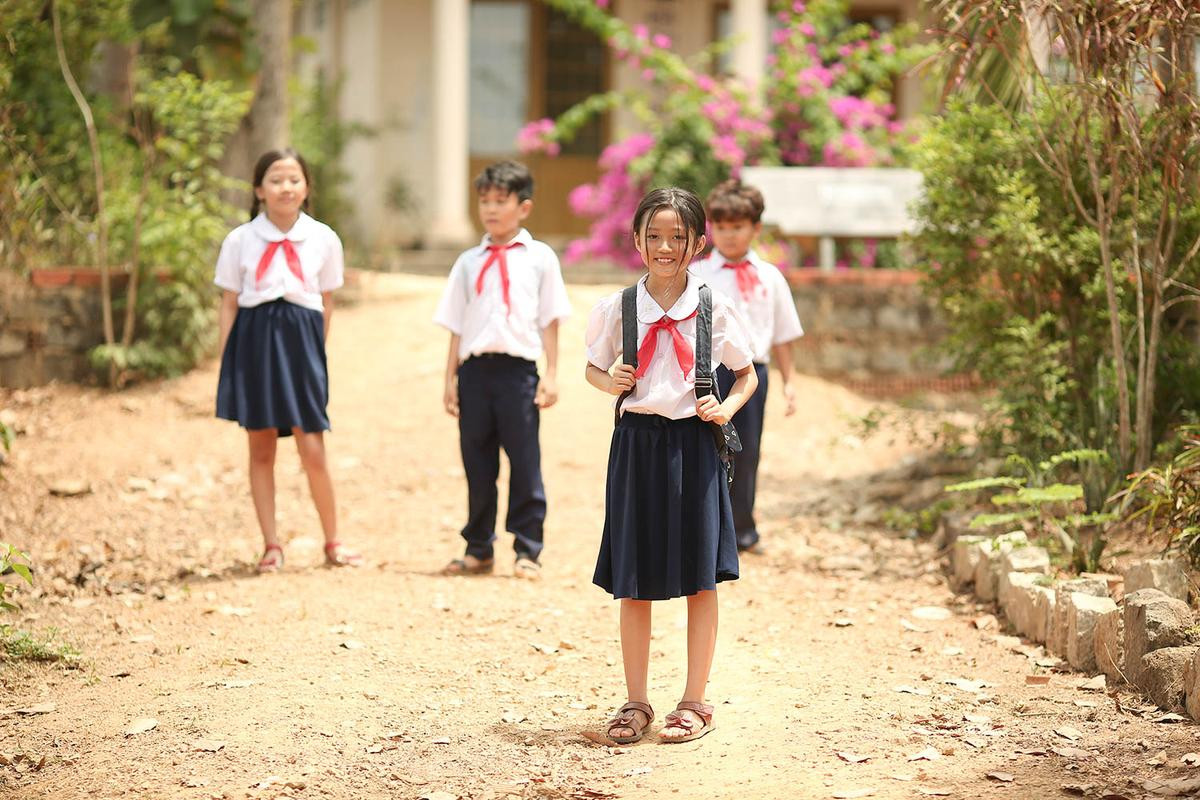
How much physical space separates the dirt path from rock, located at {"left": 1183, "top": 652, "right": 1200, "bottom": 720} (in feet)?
0.44

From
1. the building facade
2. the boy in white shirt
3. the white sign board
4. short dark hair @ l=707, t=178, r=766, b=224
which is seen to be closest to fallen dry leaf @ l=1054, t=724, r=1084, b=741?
the boy in white shirt

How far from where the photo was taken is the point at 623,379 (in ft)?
13.4

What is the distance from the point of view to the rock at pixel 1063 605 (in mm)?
4875

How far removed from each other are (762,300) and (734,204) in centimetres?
47

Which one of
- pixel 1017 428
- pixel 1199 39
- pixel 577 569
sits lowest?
pixel 577 569

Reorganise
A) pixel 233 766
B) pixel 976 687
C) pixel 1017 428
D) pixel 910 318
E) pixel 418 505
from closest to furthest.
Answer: pixel 233 766 < pixel 976 687 < pixel 1017 428 < pixel 418 505 < pixel 910 318

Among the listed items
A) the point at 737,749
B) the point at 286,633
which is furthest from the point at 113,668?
the point at 737,749

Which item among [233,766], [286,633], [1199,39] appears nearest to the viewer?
[233,766]

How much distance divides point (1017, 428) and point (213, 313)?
575cm

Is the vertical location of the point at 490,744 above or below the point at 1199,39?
below

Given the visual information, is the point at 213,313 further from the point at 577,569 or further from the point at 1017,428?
the point at 1017,428

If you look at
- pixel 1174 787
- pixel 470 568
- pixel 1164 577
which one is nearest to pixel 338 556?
pixel 470 568

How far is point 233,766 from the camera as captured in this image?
3799 mm

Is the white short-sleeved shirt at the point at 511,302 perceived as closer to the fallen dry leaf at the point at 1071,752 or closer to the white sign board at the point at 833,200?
the fallen dry leaf at the point at 1071,752
